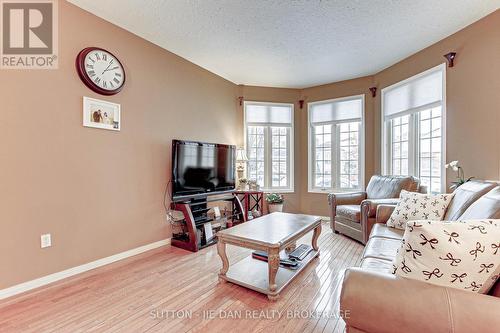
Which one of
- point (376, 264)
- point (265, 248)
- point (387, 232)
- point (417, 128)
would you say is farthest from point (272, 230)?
point (417, 128)

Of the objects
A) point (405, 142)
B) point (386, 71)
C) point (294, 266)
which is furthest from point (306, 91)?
point (294, 266)

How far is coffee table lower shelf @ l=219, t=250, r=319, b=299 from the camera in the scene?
2.01 m

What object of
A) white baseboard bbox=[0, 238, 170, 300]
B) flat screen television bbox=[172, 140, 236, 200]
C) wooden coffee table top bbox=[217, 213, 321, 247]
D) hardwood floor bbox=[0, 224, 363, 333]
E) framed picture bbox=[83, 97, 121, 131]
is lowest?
hardwood floor bbox=[0, 224, 363, 333]

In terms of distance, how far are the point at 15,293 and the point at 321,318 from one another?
248 cm

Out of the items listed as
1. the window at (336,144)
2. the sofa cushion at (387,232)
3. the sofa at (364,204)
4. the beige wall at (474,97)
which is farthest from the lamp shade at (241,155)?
the beige wall at (474,97)

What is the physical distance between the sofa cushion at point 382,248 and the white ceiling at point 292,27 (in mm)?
2258

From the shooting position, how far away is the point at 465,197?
6.72ft

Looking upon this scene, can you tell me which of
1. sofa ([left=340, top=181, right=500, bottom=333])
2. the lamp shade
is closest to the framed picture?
the lamp shade

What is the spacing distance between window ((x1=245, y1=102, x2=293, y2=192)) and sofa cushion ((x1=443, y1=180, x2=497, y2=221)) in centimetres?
291

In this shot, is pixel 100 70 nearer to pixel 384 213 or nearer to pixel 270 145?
pixel 270 145

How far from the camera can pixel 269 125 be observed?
487 cm

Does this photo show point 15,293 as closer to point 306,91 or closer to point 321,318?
point 321,318

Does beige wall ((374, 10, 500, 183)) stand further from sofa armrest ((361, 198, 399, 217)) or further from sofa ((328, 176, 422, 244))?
sofa armrest ((361, 198, 399, 217))

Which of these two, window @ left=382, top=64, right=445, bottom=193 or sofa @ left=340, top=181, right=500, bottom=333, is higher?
window @ left=382, top=64, right=445, bottom=193
